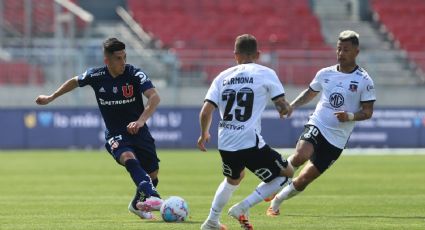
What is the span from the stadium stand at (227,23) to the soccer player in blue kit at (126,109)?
2184cm

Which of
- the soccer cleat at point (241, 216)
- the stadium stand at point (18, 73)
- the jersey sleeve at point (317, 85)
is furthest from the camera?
the stadium stand at point (18, 73)

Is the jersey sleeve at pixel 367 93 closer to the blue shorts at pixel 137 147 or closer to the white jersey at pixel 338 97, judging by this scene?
the white jersey at pixel 338 97

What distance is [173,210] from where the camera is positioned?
38.1 ft

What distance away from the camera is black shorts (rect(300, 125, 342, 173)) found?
12.9 meters

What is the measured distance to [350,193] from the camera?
642 inches

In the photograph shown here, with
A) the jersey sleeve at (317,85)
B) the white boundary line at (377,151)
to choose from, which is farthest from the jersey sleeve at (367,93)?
the white boundary line at (377,151)

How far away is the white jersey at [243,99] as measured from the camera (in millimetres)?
10305

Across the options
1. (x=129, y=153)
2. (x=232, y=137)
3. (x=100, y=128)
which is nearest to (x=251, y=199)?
(x=232, y=137)

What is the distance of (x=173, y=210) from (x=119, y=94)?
154cm

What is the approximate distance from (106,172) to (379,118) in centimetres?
1273

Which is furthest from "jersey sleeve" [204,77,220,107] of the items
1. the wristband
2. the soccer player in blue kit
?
the wristband

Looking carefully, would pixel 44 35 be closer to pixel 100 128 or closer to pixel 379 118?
pixel 100 128

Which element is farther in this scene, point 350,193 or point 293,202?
point 350,193

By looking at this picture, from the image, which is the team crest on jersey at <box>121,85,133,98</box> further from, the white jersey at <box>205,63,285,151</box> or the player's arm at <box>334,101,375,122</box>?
the player's arm at <box>334,101,375,122</box>
